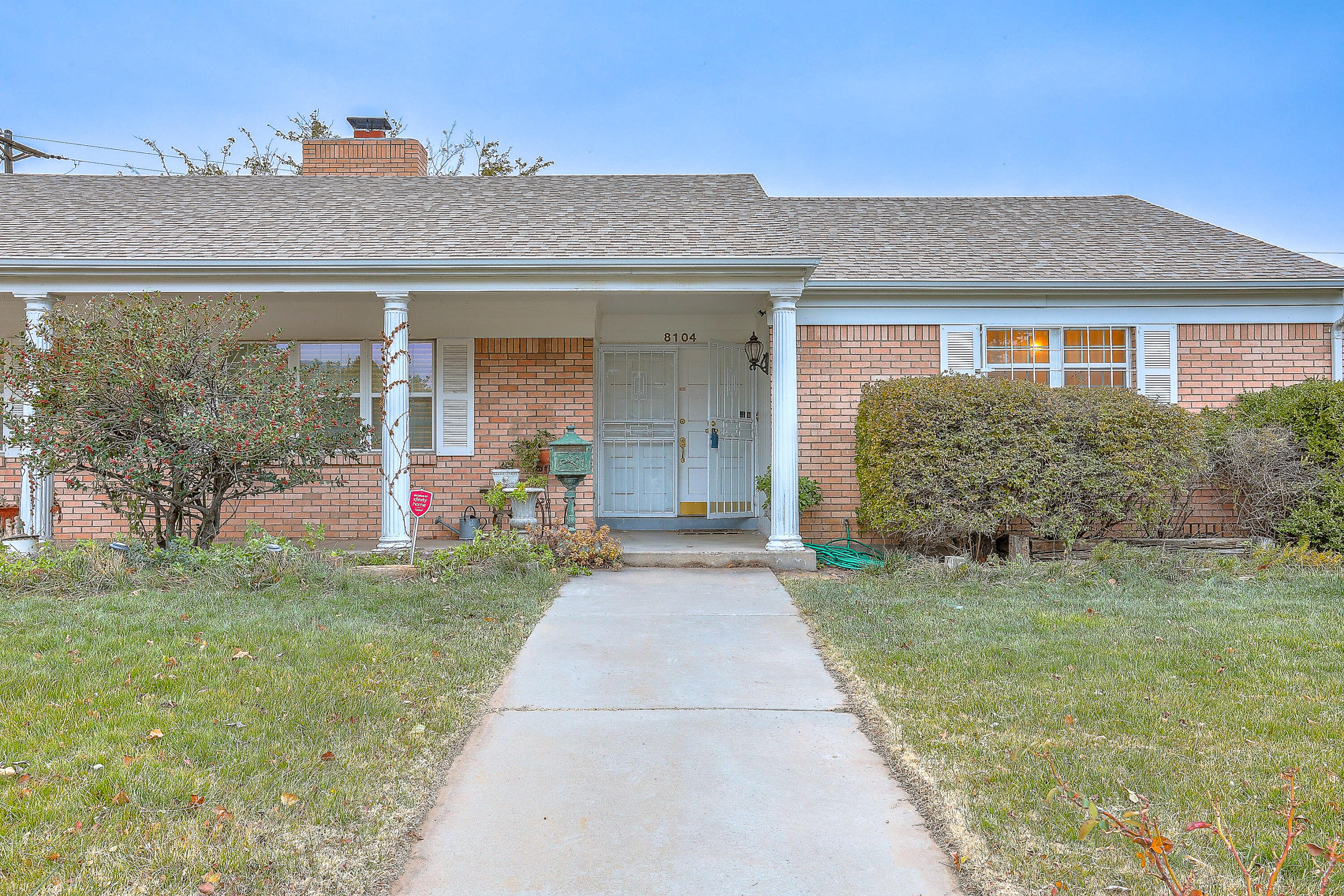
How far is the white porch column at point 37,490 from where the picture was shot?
738cm

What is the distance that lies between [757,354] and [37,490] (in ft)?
24.6

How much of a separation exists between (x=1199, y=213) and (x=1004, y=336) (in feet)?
39.2

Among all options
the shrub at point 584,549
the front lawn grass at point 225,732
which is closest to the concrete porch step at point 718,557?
the shrub at point 584,549

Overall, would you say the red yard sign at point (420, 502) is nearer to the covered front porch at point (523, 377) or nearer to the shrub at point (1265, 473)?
the covered front porch at point (523, 377)

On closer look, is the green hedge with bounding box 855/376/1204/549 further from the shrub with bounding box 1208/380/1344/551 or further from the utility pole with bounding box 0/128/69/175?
the utility pole with bounding box 0/128/69/175

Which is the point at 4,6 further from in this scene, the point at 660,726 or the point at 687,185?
the point at 660,726

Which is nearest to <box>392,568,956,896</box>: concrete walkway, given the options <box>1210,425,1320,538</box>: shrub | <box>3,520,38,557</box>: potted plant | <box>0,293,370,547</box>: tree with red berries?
<box>0,293,370,547</box>: tree with red berries

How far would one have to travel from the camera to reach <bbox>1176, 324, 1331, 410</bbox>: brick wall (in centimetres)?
875

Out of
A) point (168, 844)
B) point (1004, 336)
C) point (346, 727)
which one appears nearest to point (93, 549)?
point (346, 727)

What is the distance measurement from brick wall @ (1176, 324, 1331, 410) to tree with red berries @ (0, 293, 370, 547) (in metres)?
8.98

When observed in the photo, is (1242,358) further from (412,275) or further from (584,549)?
(412,275)

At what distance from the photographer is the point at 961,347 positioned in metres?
8.83

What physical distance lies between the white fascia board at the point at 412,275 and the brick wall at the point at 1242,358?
4649mm

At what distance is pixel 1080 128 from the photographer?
16.9 metres
